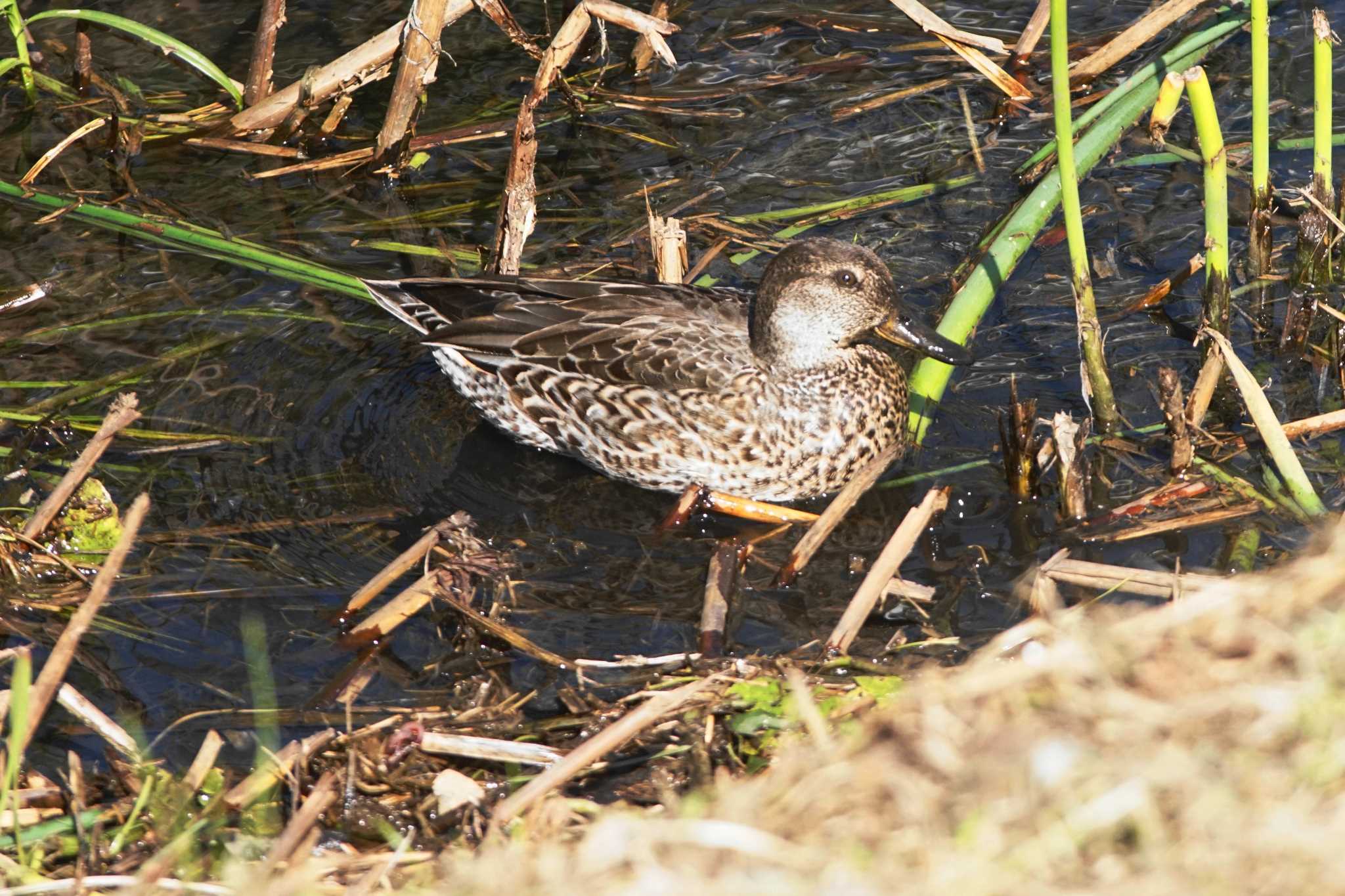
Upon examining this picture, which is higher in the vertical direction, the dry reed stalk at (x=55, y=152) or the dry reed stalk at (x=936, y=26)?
the dry reed stalk at (x=936, y=26)

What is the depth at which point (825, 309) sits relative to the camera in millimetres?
5922

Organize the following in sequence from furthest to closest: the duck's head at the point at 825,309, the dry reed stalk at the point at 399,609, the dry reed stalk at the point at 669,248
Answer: the dry reed stalk at the point at 669,248 → the duck's head at the point at 825,309 → the dry reed stalk at the point at 399,609

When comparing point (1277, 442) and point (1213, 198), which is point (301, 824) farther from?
point (1213, 198)

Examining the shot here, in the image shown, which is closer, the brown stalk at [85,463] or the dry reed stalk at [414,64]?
the brown stalk at [85,463]

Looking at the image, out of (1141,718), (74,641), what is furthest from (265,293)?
(1141,718)

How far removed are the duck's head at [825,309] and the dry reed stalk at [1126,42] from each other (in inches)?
105

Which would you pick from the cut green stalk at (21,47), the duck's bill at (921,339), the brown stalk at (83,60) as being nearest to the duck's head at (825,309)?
the duck's bill at (921,339)

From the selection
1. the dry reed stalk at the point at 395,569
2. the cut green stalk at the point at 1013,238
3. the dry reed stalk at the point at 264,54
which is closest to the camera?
the dry reed stalk at the point at 395,569

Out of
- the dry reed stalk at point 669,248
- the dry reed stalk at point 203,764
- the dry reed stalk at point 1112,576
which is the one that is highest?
the dry reed stalk at point 669,248

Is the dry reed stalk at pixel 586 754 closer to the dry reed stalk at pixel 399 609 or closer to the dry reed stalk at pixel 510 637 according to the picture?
the dry reed stalk at pixel 510 637

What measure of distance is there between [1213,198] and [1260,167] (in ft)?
1.43

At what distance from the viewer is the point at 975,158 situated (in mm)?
7496

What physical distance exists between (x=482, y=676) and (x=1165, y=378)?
2.64 metres

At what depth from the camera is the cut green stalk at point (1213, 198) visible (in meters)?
5.14
